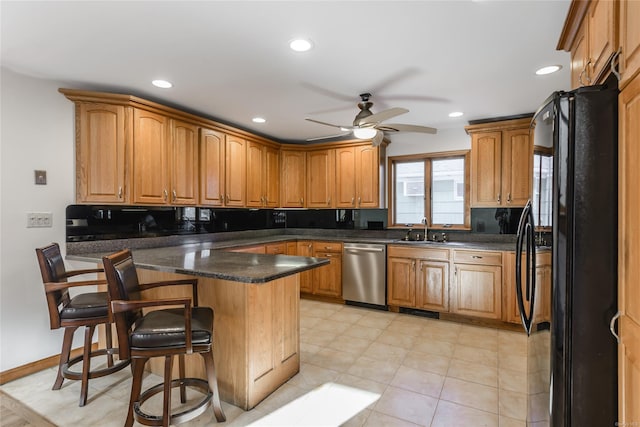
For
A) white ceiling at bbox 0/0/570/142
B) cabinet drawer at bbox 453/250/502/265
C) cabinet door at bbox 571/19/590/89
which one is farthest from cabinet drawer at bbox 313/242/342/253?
cabinet door at bbox 571/19/590/89

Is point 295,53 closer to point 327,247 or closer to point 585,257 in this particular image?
point 585,257

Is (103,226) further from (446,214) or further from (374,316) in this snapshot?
(446,214)

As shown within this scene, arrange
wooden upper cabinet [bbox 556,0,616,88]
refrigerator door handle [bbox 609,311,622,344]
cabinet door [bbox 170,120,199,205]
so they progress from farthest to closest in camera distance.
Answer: cabinet door [bbox 170,120,199,205], wooden upper cabinet [bbox 556,0,616,88], refrigerator door handle [bbox 609,311,622,344]

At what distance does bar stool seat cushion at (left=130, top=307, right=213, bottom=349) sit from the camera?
165 centimetres

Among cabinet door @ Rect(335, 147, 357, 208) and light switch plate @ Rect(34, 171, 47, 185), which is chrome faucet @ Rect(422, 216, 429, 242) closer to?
cabinet door @ Rect(335, 147, 357, 208)

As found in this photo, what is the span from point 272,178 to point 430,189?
230cm

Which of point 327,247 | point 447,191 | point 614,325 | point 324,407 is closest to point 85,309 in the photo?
point 324,407

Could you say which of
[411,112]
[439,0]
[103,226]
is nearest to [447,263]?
[411,112]

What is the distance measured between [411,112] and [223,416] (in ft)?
11.0

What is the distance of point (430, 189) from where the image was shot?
4.45 metres

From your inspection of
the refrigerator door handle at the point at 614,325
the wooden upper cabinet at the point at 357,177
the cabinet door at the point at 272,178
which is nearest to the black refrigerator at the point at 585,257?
the refrigerator door handle at the point at 614,325

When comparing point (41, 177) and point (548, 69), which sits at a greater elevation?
point (548, 69)

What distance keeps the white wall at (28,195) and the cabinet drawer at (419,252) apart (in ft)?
11.1

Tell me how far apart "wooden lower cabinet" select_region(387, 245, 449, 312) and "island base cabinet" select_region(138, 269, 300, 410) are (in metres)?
1.98
